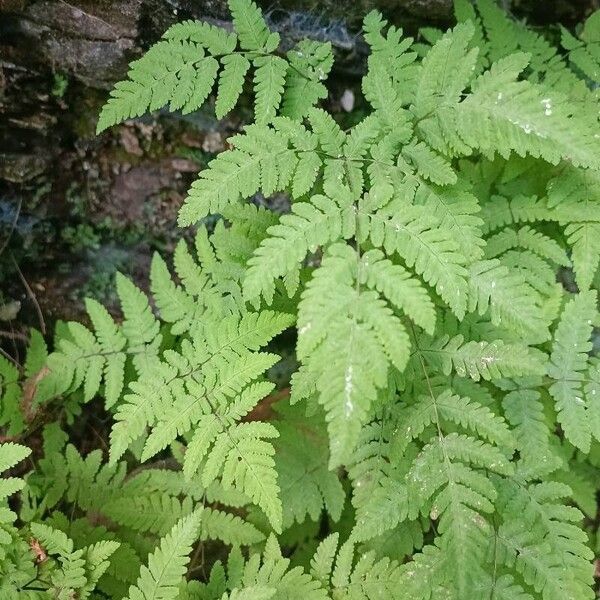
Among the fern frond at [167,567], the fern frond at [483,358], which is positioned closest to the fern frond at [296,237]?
the fern frond at [483,358]

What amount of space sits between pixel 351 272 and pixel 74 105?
7.95 ft

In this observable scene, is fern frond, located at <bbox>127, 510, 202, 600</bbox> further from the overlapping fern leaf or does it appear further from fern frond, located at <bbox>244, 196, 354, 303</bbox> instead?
the overlapping fern leaf

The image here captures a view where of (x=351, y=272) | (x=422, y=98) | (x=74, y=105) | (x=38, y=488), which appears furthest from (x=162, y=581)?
(x=74, y=105)

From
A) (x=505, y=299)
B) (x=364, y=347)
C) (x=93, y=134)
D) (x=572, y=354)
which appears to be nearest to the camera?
(x=364, y=347)

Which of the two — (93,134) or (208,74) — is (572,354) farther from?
(93,134)

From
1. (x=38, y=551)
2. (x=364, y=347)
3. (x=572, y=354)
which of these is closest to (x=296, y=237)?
(x=364, y=347)

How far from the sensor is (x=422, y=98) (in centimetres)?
274

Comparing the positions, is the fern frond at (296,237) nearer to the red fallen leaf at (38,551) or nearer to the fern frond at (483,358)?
the fern frond at (483,358)

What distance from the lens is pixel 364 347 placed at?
218cm

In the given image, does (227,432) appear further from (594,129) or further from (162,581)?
(594,129)

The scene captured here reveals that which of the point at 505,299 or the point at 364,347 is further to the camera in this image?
the point at 505,299

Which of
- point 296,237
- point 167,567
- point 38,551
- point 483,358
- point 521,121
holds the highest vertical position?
point 521,121

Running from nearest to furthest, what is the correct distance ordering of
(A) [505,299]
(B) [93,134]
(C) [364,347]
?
1. (C) [364,347]
2. (A) [505,299]
3. (B) [93,134]

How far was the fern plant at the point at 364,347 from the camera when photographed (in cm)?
246
